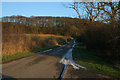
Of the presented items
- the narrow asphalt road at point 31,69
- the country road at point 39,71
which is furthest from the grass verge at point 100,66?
the narrow asphalt road at point 31,69

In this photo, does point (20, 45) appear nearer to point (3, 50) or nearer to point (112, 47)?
point (3, 50)

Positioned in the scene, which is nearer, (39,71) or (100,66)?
(39,71)

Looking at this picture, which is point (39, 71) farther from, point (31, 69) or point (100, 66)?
point (100, 66)

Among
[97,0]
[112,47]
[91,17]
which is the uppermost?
[97,0]

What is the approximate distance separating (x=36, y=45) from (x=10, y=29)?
843cm

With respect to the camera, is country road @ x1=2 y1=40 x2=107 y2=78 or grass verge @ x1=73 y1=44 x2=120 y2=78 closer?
country road @ x1=2 y1=40 x2=107 y2=78

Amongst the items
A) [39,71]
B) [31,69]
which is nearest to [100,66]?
[39,71]

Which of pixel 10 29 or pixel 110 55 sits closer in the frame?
pixel 110 55

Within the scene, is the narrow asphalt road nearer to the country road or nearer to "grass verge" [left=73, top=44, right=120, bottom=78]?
the country road

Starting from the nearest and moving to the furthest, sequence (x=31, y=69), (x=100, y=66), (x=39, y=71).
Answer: (x=39, y=71) → (x=31, y=69) → (x=100, y=66)

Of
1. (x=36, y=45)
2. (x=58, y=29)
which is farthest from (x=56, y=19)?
(x=36, y=45)

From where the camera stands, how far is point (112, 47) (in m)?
10.0

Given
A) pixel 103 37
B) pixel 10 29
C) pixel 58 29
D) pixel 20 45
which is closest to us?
pixel 103 37

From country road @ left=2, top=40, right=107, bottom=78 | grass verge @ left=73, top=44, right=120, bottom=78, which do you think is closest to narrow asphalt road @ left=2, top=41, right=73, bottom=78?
country road @ left=2, top=40, right=107, bottom=78
